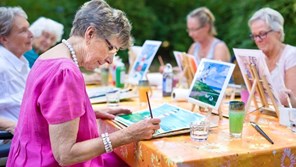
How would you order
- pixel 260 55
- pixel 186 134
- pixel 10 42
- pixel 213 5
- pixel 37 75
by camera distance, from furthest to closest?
1. pixel 213 5
2. pixel 10 42
3. pixel 260 55
4. pixel 186 134
5. pixel 37 75

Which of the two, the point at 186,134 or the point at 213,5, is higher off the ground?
the point at 213,5

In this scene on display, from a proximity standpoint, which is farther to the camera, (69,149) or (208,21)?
(208,21)

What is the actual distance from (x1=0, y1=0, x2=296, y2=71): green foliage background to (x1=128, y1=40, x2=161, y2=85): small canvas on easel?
9.88 feet

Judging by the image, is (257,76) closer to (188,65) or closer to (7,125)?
(188,65)

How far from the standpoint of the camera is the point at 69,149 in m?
1.52

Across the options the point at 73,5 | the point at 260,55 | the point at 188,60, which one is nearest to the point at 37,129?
the point at 260,55

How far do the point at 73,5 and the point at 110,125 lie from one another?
7.21 m

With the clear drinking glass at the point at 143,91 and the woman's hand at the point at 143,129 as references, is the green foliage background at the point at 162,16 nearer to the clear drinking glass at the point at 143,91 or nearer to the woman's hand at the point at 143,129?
the clear drinking glass at the point at 143,91

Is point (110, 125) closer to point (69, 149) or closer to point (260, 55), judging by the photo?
point (69, 149)

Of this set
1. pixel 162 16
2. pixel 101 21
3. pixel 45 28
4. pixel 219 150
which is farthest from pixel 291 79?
pixel 162 16

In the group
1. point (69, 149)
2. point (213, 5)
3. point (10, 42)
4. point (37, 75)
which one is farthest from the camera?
point (213, 5)

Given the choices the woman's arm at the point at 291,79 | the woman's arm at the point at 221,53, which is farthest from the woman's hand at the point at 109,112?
the woman's arm at the point at 221,53

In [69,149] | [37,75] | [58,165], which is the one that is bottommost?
[58,165]

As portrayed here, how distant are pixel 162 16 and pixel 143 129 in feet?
27.9
